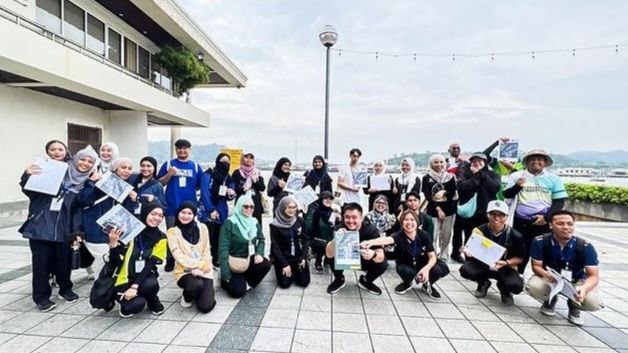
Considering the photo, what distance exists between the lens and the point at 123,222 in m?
3.09

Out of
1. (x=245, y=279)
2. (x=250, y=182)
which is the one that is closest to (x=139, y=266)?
(x=245, y=279)

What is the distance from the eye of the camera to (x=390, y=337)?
290 cm

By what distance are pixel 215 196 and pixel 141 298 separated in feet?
5.64

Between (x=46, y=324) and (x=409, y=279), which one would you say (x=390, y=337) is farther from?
(x=46, y=324)

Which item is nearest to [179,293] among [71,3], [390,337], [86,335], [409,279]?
[86,335]

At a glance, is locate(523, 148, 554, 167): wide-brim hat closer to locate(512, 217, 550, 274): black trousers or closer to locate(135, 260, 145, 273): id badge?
locate(512, 217, 550, 274): black trousers

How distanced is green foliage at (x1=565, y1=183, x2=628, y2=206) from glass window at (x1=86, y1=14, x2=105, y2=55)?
16.8 meters

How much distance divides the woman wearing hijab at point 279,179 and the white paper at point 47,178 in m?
2.63

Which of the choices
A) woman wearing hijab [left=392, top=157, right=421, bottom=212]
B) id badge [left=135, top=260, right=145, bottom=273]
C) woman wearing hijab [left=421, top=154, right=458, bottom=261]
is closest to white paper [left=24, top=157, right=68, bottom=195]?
id badge [left=135, top=260, right=145, bottom=273]

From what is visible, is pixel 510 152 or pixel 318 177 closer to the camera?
pixel 510 152

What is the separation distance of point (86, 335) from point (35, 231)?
114cm

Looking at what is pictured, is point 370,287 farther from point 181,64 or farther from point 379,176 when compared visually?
point 181,64

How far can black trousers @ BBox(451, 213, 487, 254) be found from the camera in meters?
4.80

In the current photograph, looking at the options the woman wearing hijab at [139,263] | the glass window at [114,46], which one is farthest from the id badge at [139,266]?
the glass window at [114,46]
